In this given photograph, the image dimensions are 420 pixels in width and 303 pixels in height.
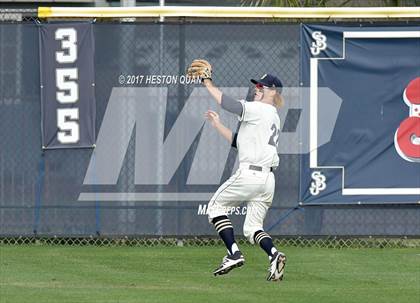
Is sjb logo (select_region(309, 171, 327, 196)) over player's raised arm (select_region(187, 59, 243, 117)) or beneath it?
beneath

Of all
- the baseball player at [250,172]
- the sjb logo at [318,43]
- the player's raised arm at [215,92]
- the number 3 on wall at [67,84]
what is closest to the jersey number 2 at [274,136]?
the baseball player at [250,172]

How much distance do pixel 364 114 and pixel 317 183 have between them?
0.96 metres

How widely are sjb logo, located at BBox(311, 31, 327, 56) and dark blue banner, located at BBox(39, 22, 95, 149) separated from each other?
252 cm

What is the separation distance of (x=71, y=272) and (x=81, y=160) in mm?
2319

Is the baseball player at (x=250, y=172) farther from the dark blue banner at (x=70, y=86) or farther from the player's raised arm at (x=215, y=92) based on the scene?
the dark blue banner at (x=70, y=86)

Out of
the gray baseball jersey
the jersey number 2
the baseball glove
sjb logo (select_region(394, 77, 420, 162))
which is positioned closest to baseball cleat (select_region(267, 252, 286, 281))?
the gray baseball jersey

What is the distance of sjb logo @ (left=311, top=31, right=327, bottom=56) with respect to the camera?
13.2 meters

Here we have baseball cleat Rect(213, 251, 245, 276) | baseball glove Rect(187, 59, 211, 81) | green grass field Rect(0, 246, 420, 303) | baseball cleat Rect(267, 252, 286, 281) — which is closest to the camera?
green grass field Rect(0, 246, 420, 303)

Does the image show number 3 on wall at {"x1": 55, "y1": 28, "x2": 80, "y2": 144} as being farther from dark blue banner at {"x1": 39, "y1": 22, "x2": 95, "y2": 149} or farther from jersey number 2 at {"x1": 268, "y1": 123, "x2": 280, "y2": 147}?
jersey number 2 at {"x1": 268, "y1": 123, "x2": 280, "y2": 147}

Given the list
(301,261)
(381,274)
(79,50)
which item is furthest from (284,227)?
(79,50)

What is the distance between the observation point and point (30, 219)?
43.2ft

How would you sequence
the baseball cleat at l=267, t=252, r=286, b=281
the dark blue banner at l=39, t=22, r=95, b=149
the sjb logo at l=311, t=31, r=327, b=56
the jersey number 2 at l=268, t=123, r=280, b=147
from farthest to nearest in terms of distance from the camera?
the sjb logo at l=311, t=31, r=327, b=56 → the dark blue banner at l=39, t=22, r=95, b=149 → the jersey number 2 at l=268, t=123, r=280, b=147 → the baseball cleat at l=267, t=252, r=286, b=281

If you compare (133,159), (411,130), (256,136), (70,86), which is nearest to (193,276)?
(256,136)

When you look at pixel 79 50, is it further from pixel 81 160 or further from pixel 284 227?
pixel 284 227
